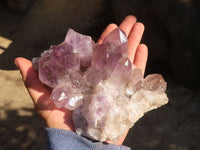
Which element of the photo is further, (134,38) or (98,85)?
(134,38)

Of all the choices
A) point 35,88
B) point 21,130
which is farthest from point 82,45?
point 21,130

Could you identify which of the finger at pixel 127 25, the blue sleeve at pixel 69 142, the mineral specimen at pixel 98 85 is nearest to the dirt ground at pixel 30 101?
the finger at pixel 127 25

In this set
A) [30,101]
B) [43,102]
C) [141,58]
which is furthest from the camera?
[30,101]

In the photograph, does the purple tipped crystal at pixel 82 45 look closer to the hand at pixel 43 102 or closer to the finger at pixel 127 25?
the hand at pixel 43 102

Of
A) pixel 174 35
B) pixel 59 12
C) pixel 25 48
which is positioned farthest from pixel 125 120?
pixel 59 12

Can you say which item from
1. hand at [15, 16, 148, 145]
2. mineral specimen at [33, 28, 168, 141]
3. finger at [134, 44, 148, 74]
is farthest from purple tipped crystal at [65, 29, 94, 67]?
finger at [134, 44, 148, 74]

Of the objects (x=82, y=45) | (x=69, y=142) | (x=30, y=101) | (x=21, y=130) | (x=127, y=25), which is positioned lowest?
(x=21, y=130)

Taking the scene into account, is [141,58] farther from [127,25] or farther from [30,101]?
[30,101]
